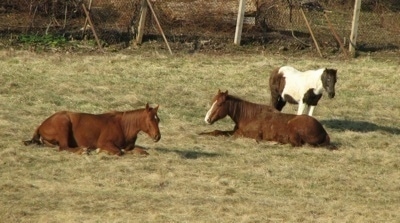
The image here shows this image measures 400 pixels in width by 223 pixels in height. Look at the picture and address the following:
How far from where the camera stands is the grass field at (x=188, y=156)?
1245 cm

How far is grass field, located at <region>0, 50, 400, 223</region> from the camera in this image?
12445 millimetres

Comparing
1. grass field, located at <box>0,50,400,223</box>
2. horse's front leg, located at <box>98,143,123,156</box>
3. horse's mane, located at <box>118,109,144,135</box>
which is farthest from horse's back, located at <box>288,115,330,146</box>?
horse's front leg, located at <box>98,143,123,156</box>

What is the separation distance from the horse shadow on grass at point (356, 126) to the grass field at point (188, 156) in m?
0.02

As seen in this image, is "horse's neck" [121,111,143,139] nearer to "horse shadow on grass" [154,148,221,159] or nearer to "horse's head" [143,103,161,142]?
"horse's head" [143,103,161,142]

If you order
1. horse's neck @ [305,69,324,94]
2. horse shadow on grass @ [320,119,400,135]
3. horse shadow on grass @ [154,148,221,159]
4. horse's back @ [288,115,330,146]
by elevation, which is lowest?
horse shadow on grass @ [320,119,400,135]

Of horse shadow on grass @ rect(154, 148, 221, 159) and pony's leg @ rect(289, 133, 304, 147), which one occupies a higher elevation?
pony's leg @ rect(289, 133, 304, 147)

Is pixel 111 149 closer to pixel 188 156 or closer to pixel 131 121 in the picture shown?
pixel 131 121

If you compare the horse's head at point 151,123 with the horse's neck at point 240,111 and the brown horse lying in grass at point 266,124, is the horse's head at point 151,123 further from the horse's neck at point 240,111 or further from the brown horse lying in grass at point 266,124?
the horse's neck at point 240,111

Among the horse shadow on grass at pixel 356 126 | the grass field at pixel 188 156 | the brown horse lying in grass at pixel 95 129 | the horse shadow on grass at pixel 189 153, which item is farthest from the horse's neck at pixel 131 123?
the horse shadow on grass at pixel 356 126

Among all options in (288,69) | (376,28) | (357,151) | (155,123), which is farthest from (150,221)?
(376,28)

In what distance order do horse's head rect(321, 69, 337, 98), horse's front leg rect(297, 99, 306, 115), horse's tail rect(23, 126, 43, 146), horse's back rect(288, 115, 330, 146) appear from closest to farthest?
horse's tail rect(23, 126, 43, 146), horse's back rect(288, 115, 330, 146), horse's head rect(321, 69, 337, 98), horse's front leg rect(297, 99, 306, 115)

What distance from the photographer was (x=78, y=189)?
1305 cm

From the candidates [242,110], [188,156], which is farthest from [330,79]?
[188,156]

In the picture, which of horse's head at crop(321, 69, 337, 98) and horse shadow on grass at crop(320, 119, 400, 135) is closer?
horse's head at crop(321, 69, 337, 98)
